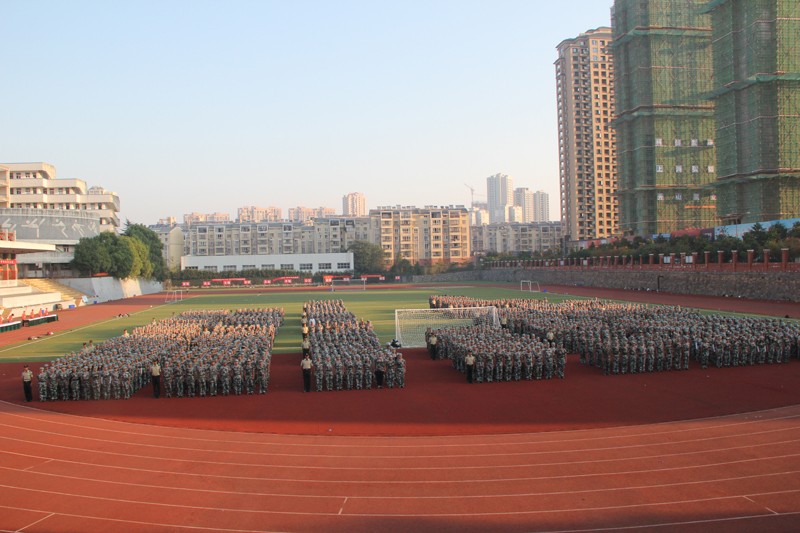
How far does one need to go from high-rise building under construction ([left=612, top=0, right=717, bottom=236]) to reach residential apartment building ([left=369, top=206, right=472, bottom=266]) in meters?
48.4

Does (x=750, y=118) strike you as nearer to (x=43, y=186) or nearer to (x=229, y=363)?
(x=229, y=363)

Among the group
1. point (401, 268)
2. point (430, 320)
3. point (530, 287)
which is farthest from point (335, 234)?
point (430, 320)

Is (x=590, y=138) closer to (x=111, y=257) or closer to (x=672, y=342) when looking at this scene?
(x=111, y=257)

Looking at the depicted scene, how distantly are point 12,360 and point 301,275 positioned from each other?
69157mm

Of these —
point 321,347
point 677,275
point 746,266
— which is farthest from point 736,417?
point 677,275

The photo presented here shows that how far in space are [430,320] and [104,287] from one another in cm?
4077

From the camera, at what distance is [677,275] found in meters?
45.8

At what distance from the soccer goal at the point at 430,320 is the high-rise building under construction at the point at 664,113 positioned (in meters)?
Answer: 53.2

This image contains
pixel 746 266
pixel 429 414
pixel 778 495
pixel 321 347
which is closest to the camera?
pixel 778 495

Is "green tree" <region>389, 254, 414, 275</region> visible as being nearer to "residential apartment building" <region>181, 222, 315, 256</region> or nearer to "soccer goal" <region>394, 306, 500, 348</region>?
"residential apartment building" <region>181, 222, 315, 256</region>

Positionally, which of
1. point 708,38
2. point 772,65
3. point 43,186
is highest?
point 708,38

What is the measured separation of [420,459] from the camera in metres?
10.6

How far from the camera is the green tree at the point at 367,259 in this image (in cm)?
10022

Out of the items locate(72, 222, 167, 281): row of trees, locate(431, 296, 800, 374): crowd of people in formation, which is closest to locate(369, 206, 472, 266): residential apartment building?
locate(72, 222, 167, 281): row of trees
